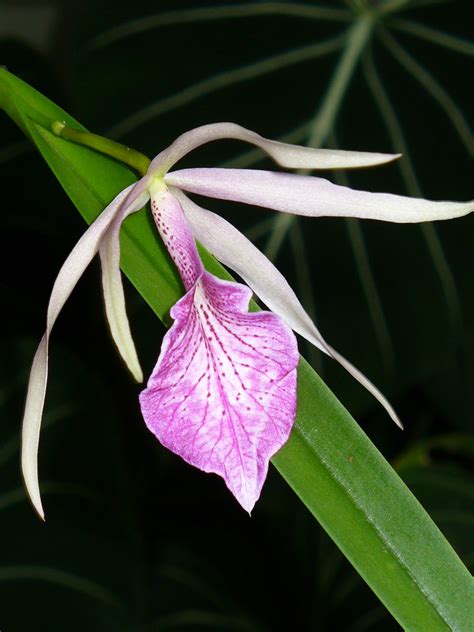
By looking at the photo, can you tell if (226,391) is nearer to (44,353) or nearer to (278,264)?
(44,353)

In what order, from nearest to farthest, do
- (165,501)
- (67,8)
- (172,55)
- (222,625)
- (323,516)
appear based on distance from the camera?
(323,516) < (172,55) < (222,625) < (165,501) < (67,8)

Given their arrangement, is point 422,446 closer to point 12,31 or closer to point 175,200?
point 175,200

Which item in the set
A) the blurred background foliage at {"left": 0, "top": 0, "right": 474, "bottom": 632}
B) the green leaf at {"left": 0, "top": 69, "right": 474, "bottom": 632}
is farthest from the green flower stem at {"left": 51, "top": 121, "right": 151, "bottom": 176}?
the blurred background foliage at {"left": 0, "top": 0, "right": 474, "bottom": 632}

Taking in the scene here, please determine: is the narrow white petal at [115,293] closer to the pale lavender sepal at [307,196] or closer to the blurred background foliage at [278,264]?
the pale lavender sepal at [307,196]

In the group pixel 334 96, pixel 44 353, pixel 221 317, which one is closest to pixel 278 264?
pixel 334 96

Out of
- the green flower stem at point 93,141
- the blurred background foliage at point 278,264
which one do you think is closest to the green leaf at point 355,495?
the green flower stem at point 93,141

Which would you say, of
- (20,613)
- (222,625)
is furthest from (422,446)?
(20,613)
